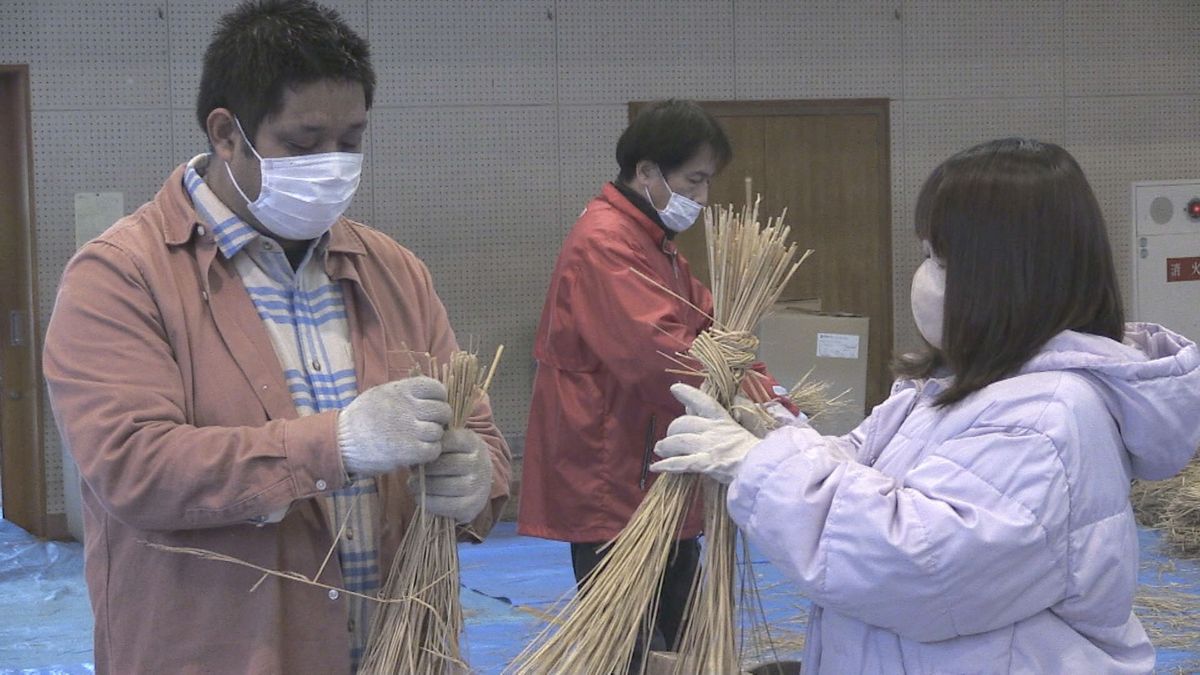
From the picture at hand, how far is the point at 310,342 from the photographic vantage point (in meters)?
1.80

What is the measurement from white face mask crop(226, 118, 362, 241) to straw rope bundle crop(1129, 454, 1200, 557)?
4.02 metres

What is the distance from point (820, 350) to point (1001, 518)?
4.43 metres

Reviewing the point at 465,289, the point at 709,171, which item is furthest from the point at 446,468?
the point at 465,289

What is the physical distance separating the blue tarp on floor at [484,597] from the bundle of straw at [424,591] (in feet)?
6.24

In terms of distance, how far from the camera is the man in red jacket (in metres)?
2.88

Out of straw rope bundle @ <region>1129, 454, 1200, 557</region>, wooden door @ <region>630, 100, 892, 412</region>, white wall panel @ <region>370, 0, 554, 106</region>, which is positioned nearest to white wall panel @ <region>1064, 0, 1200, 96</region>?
wooden door @ <region>630, 100, 892, 412</region>

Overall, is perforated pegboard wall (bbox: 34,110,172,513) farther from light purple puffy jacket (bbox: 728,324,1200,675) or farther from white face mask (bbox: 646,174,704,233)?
light purple puffy jacket (bbox: 728,324,1200,675)

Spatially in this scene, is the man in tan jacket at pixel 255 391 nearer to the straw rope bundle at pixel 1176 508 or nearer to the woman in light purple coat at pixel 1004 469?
the woman in light purple coat at pixel 1004 469

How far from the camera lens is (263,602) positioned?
1657 millimetres

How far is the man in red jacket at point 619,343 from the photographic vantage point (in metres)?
2.88

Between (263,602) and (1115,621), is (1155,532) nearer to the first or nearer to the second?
(1115,621)

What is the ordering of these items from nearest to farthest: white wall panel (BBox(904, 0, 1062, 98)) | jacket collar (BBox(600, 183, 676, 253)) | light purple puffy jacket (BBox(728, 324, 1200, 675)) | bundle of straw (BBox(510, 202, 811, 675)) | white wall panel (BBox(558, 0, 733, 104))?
light purple puffy jacket (BBox(728, 324, 1200, 675)), bundle of straw (BBox(510, 202, 811, 675)), jacket collar (BBox(600, 183, 676, 253)), white wall panel (BBox(558, 0, 733, 104)), white wall panel (BBox(904, 0, 1062, 98))

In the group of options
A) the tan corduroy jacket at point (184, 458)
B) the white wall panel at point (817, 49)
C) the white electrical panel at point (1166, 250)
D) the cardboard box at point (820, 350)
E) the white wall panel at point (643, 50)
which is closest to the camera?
the tan corduroy jacket at point (184, 458)

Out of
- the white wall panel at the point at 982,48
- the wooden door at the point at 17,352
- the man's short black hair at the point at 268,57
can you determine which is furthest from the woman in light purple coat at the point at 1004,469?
the white wall panel at the point at 982,48
